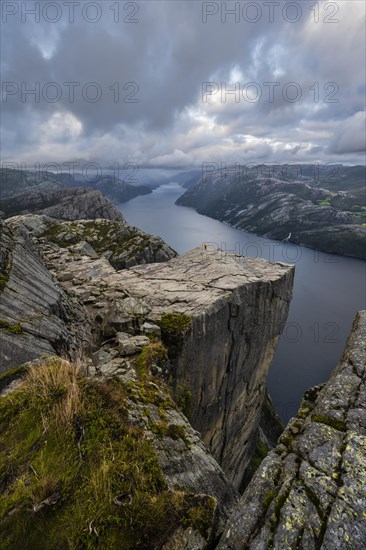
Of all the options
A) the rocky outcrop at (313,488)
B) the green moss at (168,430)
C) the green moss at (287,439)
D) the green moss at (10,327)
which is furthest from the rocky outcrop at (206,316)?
the rocky outcrop at (313,488)

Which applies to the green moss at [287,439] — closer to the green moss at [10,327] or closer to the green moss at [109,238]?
the green moss at [10,327]

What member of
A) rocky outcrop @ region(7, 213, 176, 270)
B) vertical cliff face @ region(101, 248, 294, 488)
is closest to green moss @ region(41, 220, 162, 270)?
rocky outcrop @ region(7, 213, 176, 270)

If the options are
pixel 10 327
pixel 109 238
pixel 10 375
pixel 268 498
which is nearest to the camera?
pixel 268 498

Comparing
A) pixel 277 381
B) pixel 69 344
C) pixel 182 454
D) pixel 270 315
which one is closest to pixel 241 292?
pixel 270 315

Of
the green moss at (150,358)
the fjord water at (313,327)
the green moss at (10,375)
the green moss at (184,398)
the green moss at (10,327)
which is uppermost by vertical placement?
the green moss at (10,327)

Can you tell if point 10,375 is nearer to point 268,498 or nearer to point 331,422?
point 268,498

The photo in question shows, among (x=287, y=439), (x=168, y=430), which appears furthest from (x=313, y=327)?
(x=168, y=430)

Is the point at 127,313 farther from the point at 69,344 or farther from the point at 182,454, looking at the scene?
the point at 182,454
